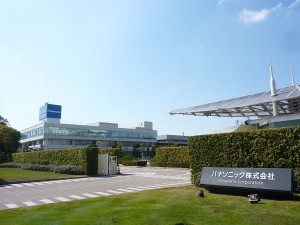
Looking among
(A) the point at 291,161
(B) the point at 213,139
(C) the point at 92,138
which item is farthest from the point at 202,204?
(C) the point at 92,138

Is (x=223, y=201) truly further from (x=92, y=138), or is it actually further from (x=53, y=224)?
(x=92, y=138)

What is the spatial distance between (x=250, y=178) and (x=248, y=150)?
2.12 meters

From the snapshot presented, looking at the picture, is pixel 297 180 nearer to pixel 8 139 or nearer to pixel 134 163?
pixel 134 163

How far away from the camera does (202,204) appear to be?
37.4ft

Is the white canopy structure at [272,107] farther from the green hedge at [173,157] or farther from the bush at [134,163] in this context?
the bush at [134,163]

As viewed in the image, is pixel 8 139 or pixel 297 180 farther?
pixel 8 139

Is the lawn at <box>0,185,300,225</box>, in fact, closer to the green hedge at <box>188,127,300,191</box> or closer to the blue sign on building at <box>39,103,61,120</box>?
the green hedge at <box>188,127,300,191</box>

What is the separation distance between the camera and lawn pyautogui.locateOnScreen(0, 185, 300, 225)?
356 inches

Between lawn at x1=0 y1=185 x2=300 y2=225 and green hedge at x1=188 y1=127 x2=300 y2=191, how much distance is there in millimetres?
2554

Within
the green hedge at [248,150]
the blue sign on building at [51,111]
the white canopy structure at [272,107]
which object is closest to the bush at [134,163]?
the white canopy structure at [272,107]

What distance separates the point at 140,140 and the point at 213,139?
334ft

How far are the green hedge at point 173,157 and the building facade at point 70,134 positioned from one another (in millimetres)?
57245

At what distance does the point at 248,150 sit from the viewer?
1495cm

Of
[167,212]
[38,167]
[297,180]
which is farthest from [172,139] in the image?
[167,212]
